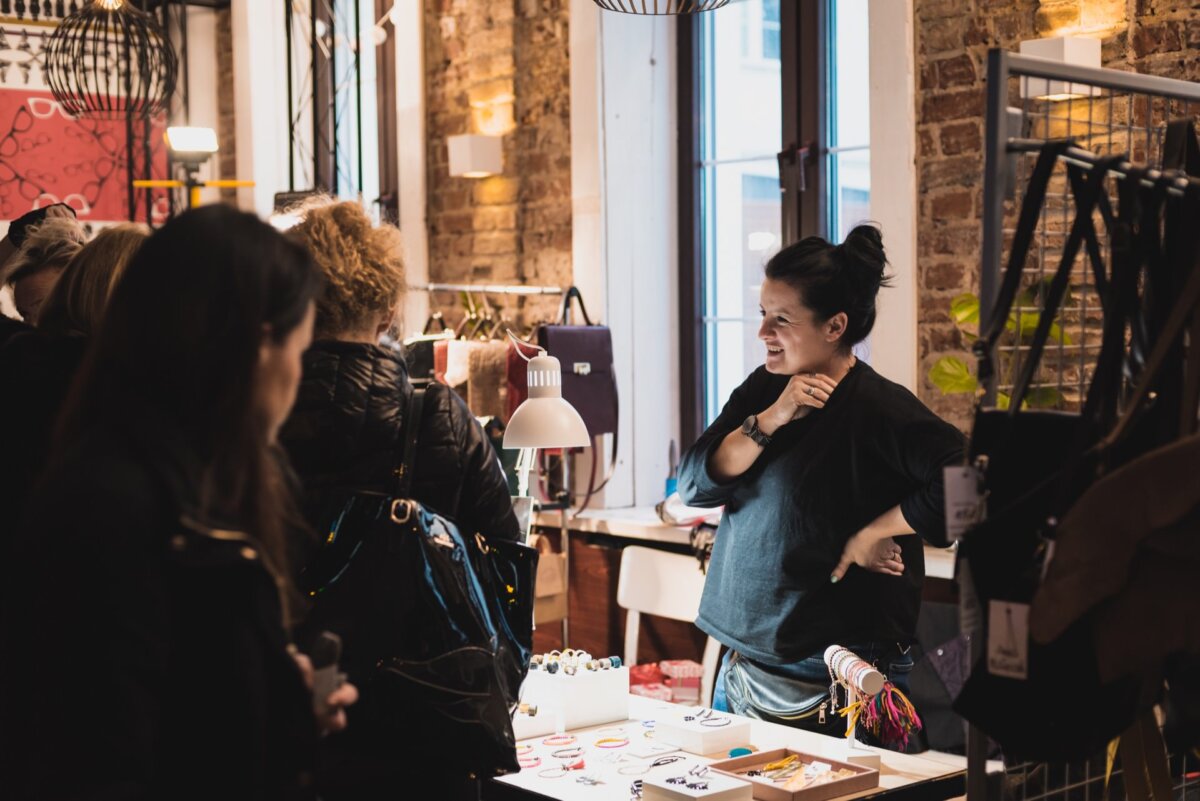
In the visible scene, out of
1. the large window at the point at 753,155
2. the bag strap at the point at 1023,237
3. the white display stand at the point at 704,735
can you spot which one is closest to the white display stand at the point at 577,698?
the white display stand at the point at 704,735

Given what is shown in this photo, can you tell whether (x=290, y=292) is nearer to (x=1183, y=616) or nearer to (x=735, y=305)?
(x=1183, y=616)

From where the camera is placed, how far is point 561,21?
18.8 ft

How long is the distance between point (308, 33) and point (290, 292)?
6685 millimetres

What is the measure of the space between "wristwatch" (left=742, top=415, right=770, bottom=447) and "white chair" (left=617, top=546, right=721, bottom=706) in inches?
57.4

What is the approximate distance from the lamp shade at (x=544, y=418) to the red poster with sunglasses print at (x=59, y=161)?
443cm

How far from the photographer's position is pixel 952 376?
3.76 m

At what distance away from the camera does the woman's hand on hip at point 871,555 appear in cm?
286

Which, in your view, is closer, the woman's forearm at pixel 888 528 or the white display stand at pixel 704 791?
the white display stand at pixel 704 791

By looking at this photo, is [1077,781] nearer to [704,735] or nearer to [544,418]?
[704,735]

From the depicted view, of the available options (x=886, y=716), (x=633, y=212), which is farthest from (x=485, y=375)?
(x=886, y=716)

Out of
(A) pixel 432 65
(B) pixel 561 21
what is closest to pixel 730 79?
(B) pixel 561 21

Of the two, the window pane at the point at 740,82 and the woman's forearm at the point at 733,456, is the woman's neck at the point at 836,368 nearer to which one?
the woman's forearm at the point at 733,456

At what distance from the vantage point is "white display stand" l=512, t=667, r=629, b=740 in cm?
309

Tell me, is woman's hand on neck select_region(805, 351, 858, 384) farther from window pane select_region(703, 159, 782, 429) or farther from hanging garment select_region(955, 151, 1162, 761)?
window pane select_region(703, 159, 782, 429)
